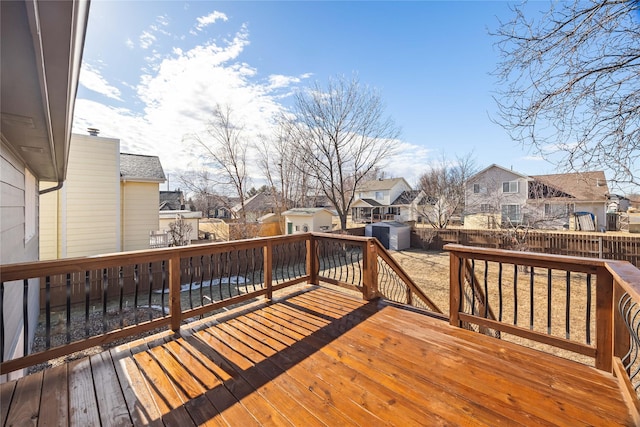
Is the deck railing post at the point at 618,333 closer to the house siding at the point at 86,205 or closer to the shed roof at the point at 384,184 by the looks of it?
the house siding at the point at 86,205

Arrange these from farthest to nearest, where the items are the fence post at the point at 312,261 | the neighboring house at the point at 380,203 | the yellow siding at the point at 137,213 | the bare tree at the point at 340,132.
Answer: the neighboring house at the point at 380,203 < the bare tree at the point at 340,132 < the yellow siding at the point at 137,213 < the fence post at the point at 312,261

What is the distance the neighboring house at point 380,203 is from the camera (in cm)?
3216

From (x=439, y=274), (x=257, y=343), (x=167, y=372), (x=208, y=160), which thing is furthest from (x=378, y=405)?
(x=208, y=160)

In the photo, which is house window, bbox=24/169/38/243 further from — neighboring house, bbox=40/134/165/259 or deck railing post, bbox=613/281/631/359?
deck railing post, bbox=613/281/631/359

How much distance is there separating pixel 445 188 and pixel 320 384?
70.3ft

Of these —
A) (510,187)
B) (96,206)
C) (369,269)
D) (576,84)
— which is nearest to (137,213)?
(96,206)

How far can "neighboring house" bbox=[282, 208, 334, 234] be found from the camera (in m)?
16.6

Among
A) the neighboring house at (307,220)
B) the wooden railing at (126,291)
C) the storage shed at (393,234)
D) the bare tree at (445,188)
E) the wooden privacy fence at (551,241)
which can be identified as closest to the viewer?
the wooden railing at (126,291)

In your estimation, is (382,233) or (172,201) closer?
(382,233)

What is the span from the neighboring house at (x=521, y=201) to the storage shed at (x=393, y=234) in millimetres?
5177

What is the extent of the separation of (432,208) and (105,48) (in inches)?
817

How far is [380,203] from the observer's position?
3328 cm

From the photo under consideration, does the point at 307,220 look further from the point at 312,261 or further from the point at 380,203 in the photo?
the point at 380,203

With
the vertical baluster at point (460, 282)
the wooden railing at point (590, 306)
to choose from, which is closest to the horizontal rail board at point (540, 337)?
the wooden railing at point (590, 306)
